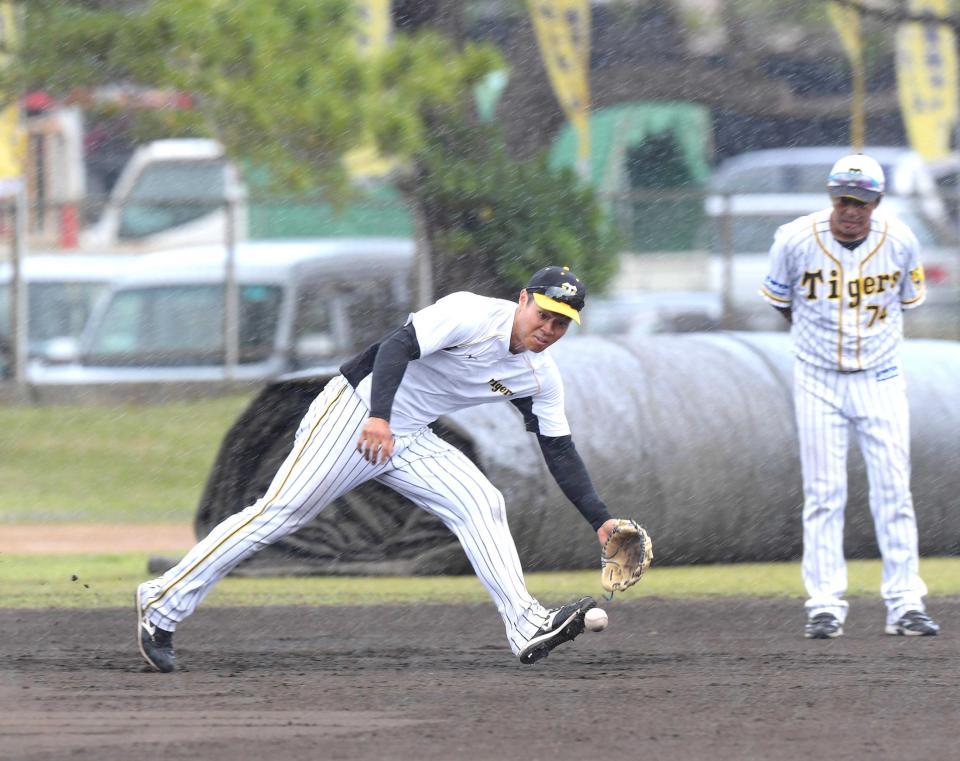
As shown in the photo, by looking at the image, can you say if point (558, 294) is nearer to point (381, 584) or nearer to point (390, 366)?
point (390, 366)

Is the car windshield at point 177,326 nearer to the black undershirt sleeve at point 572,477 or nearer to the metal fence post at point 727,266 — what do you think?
the metal fence post at point 727,266

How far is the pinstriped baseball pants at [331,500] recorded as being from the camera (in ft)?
22.5

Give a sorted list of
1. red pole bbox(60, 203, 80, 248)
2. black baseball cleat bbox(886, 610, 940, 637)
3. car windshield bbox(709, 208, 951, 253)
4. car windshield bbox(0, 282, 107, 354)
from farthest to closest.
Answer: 1. red pole bbox(60, 203, 80, 248)
2. car windshield bbox(709, 208, 951, 253)
3. car windshield bbox(0, 282, 107, 354)
4. black baseball cleat bbox(886, 610, 940, 637)

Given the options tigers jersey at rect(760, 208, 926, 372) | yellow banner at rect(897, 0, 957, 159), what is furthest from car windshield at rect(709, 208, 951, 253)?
tigers jersey at rect(760, 208, 926, 372)

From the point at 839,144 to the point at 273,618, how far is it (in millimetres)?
26630

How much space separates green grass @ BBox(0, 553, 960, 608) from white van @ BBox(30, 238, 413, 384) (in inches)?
277

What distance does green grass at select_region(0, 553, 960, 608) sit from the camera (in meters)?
9.56

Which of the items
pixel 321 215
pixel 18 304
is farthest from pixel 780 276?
pixel 321 215

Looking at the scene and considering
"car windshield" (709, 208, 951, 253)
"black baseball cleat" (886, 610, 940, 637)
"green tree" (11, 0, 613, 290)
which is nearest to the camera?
"black baseball cleat" (886, 610, 940, 637)

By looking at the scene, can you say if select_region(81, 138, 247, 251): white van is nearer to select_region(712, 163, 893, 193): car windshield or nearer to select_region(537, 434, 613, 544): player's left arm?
select_region(712, 163, 893, 193): car windshield

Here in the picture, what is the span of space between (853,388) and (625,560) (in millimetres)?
1615

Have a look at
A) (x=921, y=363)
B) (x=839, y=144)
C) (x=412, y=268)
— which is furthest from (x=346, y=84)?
(x=839, y=144)

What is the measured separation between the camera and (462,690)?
6.45 m

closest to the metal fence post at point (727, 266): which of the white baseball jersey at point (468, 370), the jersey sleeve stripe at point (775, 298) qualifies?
the jersey sleeve stripe at point (775, 298)
